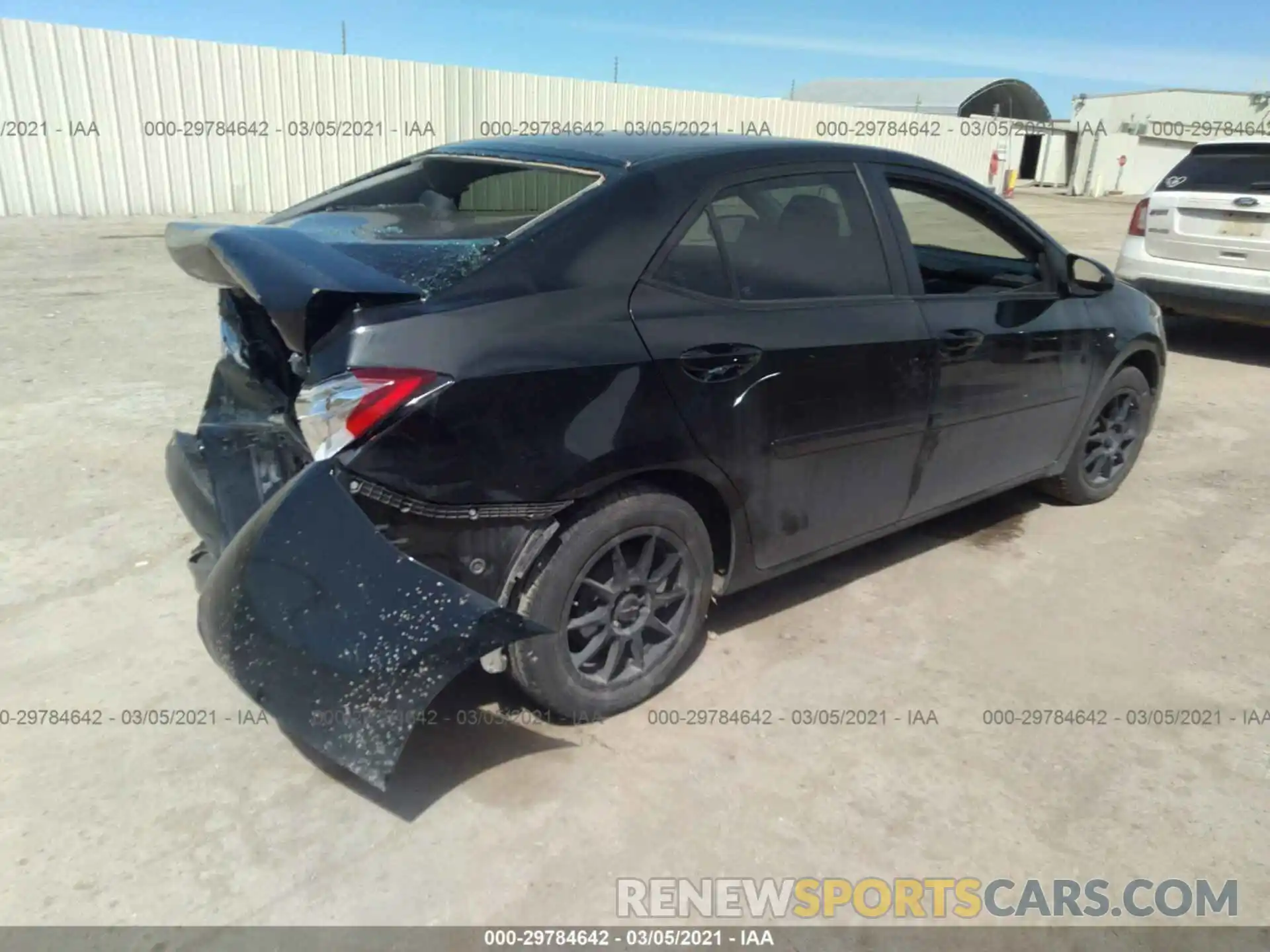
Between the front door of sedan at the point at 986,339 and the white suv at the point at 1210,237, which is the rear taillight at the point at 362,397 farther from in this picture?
the white suv at the point at 1210,237

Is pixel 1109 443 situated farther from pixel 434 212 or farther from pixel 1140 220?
pixel 1140 220

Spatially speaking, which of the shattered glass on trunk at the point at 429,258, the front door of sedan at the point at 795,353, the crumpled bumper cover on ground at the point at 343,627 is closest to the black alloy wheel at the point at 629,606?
the front door of sedan at the point at 795,353

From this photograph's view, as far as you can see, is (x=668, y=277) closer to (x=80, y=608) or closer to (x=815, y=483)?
(x=815, y=483)

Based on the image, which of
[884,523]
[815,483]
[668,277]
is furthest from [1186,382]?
[668,277]

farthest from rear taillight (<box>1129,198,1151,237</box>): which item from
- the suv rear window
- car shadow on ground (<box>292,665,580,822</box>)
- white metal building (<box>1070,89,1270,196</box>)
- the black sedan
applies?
white metal building (<box>1070,89,1270,196</box>)

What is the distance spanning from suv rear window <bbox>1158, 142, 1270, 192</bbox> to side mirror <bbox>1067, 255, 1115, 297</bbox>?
4.24 meters

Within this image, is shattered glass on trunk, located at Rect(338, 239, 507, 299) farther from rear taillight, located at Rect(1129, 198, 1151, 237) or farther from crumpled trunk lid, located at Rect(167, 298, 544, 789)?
rear taillight, located at Rect(1129, 198, 1151, 237)

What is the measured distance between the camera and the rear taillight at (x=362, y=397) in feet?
7.71

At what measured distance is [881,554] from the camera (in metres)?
4.22

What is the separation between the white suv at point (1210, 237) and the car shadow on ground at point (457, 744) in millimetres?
6954

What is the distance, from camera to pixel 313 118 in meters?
14.1

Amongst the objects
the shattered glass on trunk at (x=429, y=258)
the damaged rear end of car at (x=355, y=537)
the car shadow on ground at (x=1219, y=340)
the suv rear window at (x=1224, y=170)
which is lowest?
the car shadow on ground at (x=1219, y=340)

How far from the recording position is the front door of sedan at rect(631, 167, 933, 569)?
2850 millimetres

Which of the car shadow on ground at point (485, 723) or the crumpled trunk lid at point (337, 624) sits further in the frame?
the car shadow on ground at point (485, 723)
